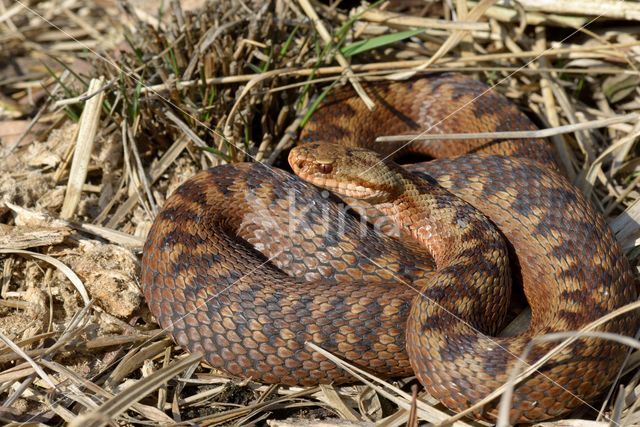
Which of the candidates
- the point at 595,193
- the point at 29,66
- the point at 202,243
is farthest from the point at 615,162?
the point at 29,66

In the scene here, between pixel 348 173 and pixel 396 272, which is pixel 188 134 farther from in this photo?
pixel 396 272

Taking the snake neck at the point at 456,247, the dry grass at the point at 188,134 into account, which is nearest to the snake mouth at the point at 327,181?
the snake neck at the point at 456,247

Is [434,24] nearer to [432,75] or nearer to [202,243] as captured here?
[432,75]

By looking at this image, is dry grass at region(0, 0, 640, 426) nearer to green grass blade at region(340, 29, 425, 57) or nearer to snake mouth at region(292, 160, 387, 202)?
green grass blade at region(340, 29, 425, 57)

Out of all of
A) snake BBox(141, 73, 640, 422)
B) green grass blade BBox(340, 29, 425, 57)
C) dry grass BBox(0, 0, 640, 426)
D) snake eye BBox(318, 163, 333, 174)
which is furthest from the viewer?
green grass blade BBox(340, 29, 425, 57)

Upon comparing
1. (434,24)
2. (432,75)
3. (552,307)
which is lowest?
(552,307)

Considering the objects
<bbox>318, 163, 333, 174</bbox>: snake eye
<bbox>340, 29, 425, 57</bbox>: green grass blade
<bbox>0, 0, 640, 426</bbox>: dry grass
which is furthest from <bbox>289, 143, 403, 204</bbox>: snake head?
<bbox>340, 29, 425, 57</bbox>: green grass blade

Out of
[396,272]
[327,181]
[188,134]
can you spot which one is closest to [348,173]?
[327,181]

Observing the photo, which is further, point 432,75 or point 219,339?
point 432,75
